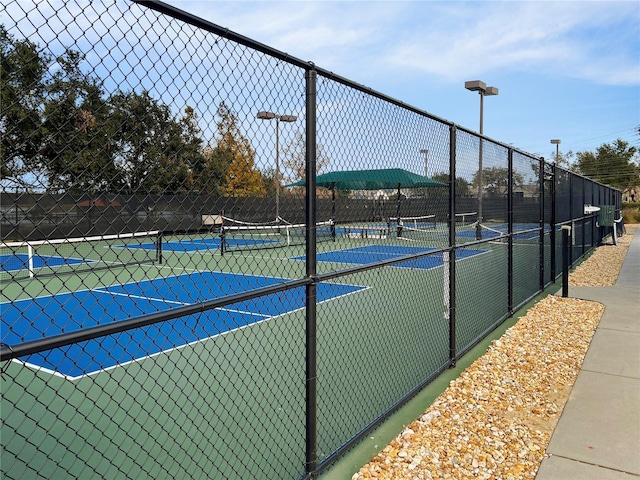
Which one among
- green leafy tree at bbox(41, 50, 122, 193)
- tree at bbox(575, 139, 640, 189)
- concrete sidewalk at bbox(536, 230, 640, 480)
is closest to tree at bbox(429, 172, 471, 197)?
concrete sidewalk at bbox(536, 230, 640, 480)

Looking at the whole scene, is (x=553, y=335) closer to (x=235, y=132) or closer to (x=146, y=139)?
(x=235, y=132)

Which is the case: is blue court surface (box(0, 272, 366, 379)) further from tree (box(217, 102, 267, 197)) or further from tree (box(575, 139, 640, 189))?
tree (box(575, 139, 640, 189))

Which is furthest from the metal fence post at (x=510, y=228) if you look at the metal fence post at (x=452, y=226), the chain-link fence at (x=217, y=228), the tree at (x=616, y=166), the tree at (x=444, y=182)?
the tree at (x=616, y=166)

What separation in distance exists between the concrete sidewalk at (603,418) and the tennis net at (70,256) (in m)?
3.00

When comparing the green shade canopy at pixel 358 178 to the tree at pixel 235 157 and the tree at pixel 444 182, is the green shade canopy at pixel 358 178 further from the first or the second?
the tree at pixel 444 182

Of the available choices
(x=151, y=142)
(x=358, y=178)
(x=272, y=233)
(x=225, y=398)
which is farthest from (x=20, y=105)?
(x=272, y=233)

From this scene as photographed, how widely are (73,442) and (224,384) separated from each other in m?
1.36

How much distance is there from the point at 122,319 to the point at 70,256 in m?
3.86

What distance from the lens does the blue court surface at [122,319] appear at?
493 centimetres

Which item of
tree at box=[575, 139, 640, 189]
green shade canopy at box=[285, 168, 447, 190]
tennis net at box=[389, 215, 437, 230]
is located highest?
tree at box=[575, 139, 640, 189]

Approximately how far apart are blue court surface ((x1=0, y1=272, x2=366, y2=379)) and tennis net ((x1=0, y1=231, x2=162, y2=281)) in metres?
0.41

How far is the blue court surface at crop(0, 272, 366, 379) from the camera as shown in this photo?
493 centimetres

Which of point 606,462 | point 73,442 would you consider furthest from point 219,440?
point 606,462

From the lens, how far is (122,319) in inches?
208
